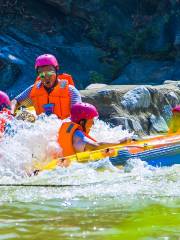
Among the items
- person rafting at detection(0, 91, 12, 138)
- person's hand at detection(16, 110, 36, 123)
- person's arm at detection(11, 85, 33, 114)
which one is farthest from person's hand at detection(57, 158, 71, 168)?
person's arm at detection(11, 85, 33, 114)

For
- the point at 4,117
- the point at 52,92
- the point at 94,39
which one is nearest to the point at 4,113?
the point at 4,117

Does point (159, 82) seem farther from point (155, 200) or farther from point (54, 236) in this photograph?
point (54, 236)

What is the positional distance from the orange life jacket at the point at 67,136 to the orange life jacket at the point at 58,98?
1.29 meters

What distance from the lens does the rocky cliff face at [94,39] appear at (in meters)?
16.0

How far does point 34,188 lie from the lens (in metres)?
4.67

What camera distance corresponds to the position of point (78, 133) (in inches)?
239

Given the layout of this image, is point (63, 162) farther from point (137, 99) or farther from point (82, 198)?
point (137, 99)

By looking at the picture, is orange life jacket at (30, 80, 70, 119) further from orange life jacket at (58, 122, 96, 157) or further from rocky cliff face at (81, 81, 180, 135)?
rocky cliff face at (81, 81, 180, 135)

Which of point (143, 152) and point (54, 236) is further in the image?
point (143, 152)

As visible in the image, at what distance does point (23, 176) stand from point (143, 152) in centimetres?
133

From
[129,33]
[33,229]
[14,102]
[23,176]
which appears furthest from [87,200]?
[129,33]

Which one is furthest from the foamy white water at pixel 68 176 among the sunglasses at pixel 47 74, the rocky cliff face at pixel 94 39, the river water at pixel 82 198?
the rocky cliff face at pixel 94 39

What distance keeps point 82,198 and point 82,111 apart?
2.11 meters

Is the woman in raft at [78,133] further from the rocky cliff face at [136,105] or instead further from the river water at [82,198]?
the rocky cliff face at [136,105]
